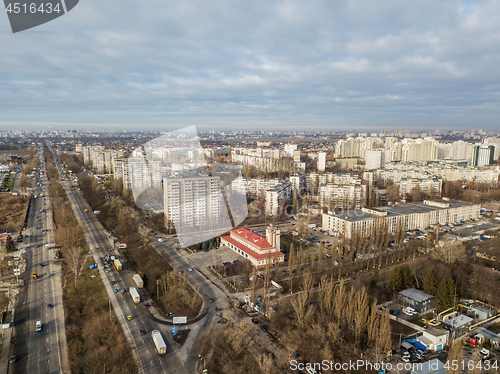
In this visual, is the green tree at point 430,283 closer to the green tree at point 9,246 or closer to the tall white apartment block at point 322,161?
the green tree at point 9,246

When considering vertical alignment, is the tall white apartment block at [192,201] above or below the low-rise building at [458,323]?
above

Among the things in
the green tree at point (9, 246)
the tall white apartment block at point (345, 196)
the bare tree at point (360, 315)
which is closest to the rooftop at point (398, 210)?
the tall white apartment block at point (345, 196)

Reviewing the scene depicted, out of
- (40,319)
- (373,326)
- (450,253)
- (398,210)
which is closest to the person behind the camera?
(373,326)

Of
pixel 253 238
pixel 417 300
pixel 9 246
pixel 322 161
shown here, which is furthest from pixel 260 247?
pixel 322 161

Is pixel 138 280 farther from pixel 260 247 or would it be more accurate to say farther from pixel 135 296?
pixel 260 247

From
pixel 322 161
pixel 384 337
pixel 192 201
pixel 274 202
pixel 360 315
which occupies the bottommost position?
pixel 384 337

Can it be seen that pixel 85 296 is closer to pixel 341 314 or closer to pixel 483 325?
pixel 341 314

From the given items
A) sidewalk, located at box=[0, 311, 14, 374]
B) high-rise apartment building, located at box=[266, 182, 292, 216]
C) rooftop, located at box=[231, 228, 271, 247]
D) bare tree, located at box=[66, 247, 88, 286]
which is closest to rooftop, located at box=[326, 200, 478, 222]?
high-rise apartment building, located at box=[266, 182, 292, 216]

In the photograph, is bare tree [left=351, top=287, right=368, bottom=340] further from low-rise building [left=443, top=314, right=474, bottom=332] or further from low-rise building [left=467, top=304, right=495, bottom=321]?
low-rise building [left=467, top=304, right=495, bottom=321]
